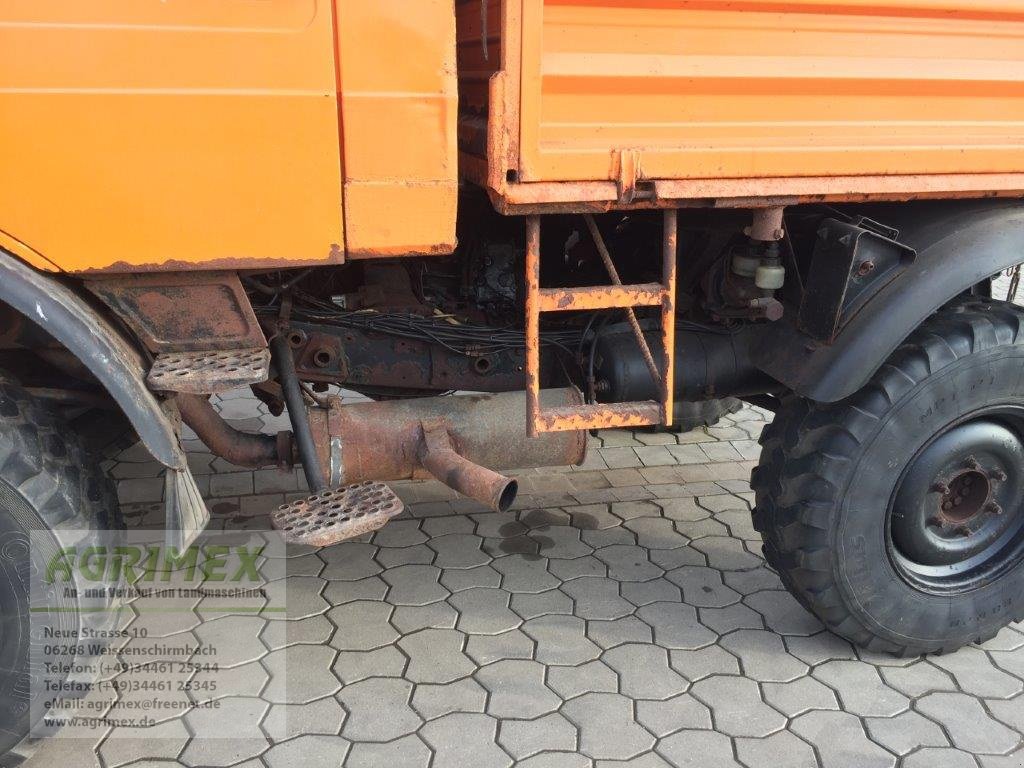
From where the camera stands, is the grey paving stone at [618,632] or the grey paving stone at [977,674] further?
the grey paving stone at [618,632]

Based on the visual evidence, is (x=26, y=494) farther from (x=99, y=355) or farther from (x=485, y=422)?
(x=485, y=422)

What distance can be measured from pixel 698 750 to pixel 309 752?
3.71 feet

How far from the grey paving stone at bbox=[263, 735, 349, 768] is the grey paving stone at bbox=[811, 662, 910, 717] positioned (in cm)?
155

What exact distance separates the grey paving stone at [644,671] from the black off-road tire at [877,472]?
19.4 inches

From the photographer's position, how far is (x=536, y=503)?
3.94 metres

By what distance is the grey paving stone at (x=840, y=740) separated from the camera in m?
2.46

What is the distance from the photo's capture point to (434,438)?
2836 millimetres

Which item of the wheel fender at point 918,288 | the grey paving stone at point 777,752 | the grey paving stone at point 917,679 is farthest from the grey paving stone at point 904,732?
the wheel fender at point 918,288

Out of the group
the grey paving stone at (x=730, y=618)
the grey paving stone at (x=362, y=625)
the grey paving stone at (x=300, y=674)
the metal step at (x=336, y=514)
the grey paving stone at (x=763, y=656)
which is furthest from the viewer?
the grey paving stone at (x=730, y=618)

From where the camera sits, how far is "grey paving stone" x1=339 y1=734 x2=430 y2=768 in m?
2.42

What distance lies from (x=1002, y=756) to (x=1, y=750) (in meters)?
2.81

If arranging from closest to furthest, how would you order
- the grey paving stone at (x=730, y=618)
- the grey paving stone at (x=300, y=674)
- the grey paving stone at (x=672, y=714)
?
1. the grey paving stone at (x=672, y=714)
2. the grey paving stone at (x=300, y=674)
3. the grey paving stone at (x=730, y=618)

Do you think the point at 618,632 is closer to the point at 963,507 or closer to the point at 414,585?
the point at 414,585

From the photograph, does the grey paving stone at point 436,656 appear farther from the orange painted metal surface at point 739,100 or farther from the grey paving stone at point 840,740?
the orange painted metal surface at point 739,100
